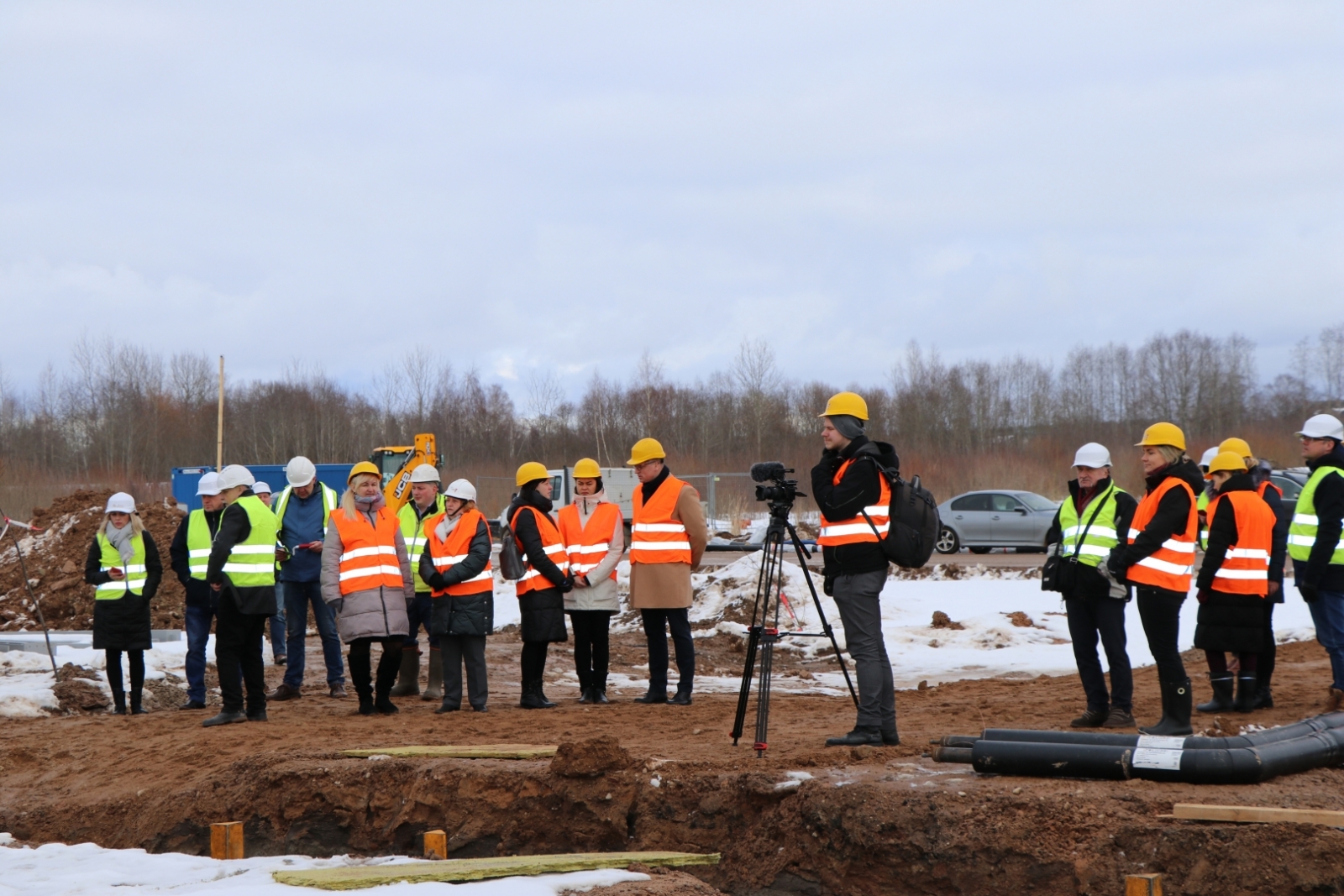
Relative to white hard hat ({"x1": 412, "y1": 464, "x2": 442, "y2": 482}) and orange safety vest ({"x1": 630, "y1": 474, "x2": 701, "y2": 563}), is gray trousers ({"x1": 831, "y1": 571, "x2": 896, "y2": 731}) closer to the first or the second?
orange safety vest ({"x1": 630, "y1": 474, "x2": 701, "y2": 563})

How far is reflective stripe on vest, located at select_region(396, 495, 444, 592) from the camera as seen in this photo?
10367mm

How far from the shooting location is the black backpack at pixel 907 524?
6.72 metres

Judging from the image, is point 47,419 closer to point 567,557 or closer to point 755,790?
point 567,557

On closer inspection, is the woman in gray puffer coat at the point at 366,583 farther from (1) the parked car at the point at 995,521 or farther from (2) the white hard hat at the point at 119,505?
(1) the parked car at the point at 995,521

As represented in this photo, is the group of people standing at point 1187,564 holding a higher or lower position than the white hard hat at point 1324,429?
lower

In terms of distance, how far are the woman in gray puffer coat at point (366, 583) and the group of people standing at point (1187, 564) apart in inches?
191

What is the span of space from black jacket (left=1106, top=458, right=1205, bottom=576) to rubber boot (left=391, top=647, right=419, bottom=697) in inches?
235

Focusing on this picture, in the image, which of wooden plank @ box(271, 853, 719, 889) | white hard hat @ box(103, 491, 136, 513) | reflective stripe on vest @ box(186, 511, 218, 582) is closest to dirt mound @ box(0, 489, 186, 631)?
white hard hat @ box(103, 491, 136, 513)

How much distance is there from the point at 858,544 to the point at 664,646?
3451mm

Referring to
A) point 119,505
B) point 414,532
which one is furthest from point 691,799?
point 119,505

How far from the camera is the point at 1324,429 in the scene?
8.59 metres

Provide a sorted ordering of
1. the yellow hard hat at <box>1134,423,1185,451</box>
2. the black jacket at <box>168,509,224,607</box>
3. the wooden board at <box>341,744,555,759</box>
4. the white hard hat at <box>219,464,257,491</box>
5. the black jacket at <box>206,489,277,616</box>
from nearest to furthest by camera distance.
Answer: the wooden board at <box>341,744,555,759</box>, the yellow hard hat at <box>1134,423,1185,451</box>, the black jacket at <box>206,489,277,616</box>, the white hard hat at <box>219,464,257,491</box>, the black jacket at <box>168,509,224,607</box>

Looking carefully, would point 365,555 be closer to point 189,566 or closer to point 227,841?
point 189,566

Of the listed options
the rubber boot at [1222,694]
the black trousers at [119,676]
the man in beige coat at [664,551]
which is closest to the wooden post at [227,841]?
the man in beige coat at [664,551]
